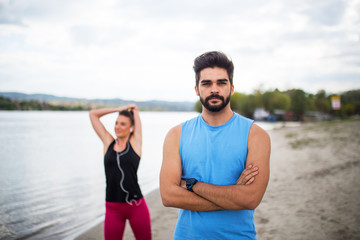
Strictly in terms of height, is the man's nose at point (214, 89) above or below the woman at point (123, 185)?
above

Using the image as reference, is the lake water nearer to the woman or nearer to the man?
the woman

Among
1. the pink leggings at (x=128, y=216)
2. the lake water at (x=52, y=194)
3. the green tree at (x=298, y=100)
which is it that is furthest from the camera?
the green tree at (x=298, y=100)

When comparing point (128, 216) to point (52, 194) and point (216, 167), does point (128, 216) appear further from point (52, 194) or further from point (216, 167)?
point (52, 194)

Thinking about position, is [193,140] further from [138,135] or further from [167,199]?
[138,135]

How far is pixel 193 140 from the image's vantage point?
6.69ft

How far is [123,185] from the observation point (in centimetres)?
324

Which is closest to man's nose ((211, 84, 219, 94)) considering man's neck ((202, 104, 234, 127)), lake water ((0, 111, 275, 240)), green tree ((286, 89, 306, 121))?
man's neck ((202, 104, 234, 127))

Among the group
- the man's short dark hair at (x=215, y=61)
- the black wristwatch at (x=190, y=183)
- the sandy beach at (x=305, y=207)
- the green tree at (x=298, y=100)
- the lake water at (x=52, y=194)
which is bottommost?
the lake water at (x=52, y=194)

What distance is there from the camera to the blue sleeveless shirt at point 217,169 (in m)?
1.89

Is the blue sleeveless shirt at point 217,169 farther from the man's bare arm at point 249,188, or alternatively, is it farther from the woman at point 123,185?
the woman at point 123,185

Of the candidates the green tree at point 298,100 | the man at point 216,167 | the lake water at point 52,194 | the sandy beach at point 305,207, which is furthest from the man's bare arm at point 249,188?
the green tree at point 298,100

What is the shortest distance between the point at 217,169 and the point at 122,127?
2.08 metres

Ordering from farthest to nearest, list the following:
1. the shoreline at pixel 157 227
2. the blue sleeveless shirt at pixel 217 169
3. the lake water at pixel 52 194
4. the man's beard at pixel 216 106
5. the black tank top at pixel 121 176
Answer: the lake water at pixel 52 194 → the shoreline at pixel 157 227 → the black tank top at pixel 121 176 → the man's beard at pixel 216 106 → the blue sleeveless shirt at pixel 217 169

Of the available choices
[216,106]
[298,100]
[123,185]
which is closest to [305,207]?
[123,185]
